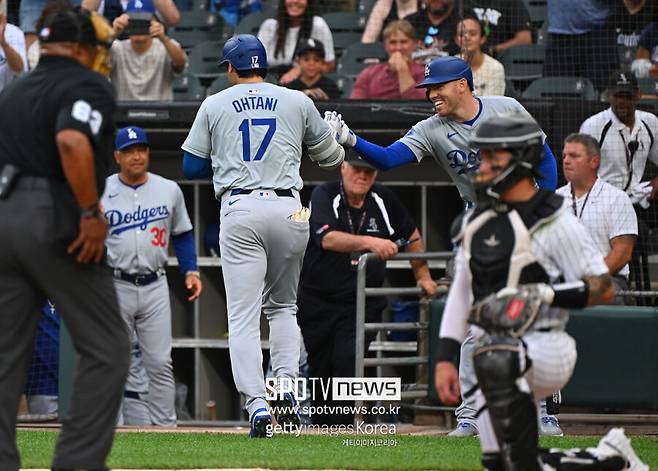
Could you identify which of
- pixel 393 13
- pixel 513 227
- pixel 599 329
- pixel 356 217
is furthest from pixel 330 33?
pixel 513 227

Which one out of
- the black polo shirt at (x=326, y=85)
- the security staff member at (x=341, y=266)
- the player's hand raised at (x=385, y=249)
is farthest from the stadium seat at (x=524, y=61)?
the player's hand raised at (x=385, y=249)

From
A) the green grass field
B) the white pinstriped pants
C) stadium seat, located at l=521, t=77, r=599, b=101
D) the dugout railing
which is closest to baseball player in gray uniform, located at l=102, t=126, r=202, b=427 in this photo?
the dugout railing

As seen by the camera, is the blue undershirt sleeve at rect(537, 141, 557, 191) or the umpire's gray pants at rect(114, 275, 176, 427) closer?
the blue undershirt sleeve at rect(537, 141, 557, 191)

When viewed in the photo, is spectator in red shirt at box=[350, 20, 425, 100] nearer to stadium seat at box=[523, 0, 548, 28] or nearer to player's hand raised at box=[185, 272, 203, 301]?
stadium seat at box=[523, 0, 548, 28]

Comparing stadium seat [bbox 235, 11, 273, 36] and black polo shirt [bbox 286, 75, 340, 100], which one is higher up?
stadium seat [bbox 235, 11, 273, 36]

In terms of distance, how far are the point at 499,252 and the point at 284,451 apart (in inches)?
84.6

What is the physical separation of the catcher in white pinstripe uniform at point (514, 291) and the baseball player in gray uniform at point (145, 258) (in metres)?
4.32

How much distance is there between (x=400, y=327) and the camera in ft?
28.2

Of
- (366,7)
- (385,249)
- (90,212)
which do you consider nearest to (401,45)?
(366,7)

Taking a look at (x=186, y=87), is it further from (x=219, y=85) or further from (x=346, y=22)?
(x=346, y=22)

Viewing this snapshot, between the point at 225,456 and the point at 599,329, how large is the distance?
9.83 feet

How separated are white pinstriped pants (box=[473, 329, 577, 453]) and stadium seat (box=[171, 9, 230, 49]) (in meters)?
7.83

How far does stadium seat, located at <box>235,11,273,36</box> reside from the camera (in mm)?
11469

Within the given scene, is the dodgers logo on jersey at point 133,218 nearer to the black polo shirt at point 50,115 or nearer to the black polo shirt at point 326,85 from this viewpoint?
the black polo shirt at point 326,85
